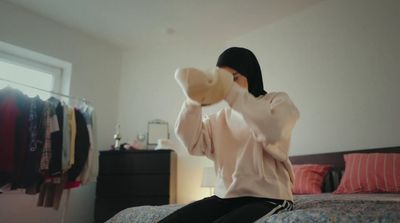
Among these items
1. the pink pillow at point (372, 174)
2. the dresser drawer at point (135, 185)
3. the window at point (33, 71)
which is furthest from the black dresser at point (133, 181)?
the pink pillow at point (372, 174)

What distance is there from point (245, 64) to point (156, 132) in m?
2.55

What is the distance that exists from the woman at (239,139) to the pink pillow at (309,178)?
1.40 meters

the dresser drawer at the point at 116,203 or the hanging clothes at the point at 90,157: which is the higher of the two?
the hanging clothes at the point at 90,157

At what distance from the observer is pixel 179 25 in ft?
10.6

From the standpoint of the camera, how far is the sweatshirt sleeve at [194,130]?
1.01 metres

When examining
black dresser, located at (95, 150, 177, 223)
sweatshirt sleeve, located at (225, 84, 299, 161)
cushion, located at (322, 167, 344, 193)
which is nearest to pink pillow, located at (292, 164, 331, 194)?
cushion, located at (322, 167, 344, 193)

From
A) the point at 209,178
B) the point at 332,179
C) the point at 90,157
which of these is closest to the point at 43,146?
the point at 90,157

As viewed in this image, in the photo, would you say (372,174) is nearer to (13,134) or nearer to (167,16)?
(167,16)

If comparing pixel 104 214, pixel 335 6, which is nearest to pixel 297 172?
pixel 335 6

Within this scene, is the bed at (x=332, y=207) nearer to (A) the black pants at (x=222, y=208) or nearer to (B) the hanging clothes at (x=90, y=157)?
(A) the black pants at (x=222, y=208)

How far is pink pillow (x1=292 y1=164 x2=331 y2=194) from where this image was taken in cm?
225

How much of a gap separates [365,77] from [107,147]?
283cm

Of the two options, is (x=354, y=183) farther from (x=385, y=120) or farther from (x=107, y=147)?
(x=107, y=147)

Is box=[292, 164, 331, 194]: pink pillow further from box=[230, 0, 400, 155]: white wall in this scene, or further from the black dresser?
the black dresser
